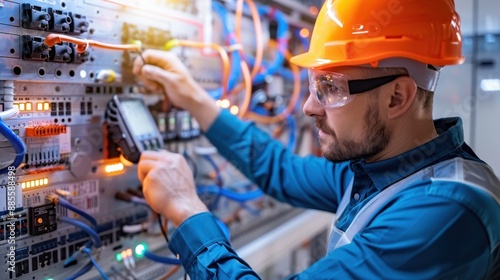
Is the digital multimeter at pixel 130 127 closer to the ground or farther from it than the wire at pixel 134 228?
farther from it

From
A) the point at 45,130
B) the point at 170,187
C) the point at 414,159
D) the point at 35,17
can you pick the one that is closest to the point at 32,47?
the point at 35,17

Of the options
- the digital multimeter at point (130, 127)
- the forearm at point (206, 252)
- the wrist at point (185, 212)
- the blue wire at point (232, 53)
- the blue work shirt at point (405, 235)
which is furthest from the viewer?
the blue wire at point (232, 53)

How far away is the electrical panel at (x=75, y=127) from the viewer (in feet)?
3.13

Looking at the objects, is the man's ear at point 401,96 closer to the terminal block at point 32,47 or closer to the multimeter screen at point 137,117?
the multimeter screen at point 137,117

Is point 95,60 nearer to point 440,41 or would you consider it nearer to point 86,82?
point 86,82

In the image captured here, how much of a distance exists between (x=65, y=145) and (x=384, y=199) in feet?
2.61

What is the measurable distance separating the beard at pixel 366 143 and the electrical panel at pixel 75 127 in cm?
63

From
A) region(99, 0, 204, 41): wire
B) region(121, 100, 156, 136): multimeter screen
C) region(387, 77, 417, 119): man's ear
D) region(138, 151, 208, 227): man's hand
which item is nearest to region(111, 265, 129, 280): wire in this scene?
region(138, 151, 208, 227): man's hand

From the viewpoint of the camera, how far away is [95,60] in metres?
1.14

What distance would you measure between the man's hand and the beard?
0.36m

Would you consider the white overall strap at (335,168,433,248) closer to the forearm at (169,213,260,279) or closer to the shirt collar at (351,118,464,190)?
the shirt collar at (351,118,464,190)

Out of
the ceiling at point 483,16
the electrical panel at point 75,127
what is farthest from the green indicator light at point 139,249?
the ceiling at point 483,16

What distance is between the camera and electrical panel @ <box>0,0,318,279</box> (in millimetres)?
955

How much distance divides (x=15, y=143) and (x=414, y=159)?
2.92ft
